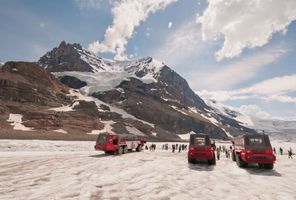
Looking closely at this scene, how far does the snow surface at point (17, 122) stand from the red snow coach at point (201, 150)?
86.1m

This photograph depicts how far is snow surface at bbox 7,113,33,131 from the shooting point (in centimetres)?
9544

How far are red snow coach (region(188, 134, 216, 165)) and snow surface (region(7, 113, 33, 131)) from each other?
86130 mm

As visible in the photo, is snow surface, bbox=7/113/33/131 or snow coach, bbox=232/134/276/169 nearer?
snow coach, bbox=232/134/276/169

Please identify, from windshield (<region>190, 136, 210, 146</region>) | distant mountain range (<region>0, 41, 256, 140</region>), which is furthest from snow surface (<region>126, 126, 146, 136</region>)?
windshield (<region>190, 136, 210, 146</region>)

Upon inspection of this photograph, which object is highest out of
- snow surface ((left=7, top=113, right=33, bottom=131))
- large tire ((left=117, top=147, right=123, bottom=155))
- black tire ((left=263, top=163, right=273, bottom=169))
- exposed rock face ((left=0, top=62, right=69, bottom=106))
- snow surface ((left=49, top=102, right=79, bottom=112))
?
exposed rock face ((left=0, top=62, right=69, bottom=106))

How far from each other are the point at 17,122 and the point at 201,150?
308 feet

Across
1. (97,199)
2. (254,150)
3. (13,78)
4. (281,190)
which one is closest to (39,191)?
(97,199)

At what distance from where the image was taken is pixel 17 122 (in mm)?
100000

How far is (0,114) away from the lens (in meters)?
101

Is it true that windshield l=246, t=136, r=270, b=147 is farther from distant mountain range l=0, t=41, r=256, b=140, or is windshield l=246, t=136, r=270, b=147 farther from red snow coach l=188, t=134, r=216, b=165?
distant mountain range l=0, t=41, r=256, b=140

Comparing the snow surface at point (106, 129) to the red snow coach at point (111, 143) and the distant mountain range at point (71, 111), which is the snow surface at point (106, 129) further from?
the red snow coach at point (111, 143)

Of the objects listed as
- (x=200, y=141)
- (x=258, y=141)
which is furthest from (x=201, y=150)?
(x=258, y=141)

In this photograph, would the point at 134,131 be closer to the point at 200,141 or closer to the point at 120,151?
the point at 120,151

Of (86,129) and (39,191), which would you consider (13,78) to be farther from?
(39,191)
